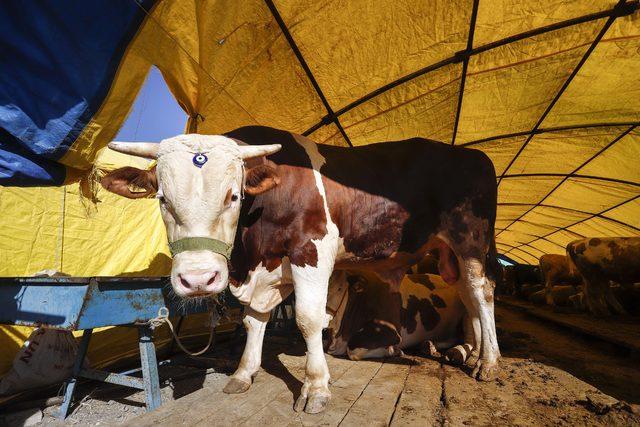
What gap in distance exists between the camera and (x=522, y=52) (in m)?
3.80

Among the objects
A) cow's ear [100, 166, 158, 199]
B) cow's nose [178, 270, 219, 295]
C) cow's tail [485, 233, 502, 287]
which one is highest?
cow's ear [100, 166, 158, 199]

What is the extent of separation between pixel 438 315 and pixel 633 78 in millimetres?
3859

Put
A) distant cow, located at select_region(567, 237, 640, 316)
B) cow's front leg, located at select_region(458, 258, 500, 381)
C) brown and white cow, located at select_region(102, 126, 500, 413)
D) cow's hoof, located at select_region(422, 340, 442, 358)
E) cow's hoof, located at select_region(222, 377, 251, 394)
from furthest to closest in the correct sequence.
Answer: distant cow, located at select_region(567, 237, 640, 316) < cow's hoof, located at select_region(422, 340, 442, 358) < cow's front leg, located at select_region(458, 258, 500, 381) < cow's hoof, located at select_region(222, 377, 251, 394) < brown and white cow, located at select_region(102, 126, 500, 413)

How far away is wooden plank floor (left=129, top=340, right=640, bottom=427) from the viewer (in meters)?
2.15

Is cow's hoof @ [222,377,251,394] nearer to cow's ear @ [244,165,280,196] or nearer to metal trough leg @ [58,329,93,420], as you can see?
metal trough leg @ [58,329,93,420]

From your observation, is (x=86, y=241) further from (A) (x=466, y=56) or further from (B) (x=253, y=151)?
(A) (x=466, y=56)

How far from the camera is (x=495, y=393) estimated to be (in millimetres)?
2732

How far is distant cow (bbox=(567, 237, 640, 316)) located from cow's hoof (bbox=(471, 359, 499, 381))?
6435 mm

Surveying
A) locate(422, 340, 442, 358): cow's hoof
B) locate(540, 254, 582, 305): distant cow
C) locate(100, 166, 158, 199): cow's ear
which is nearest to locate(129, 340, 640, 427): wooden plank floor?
locate(422, 340, 442, 358): cow's hoof

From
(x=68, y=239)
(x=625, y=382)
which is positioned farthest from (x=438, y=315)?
(x=68, y=239)

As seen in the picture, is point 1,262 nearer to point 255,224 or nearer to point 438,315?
point 255,224

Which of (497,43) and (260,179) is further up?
(497,43)

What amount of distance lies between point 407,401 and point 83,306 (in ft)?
7.75

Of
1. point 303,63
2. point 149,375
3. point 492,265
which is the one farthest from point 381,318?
point 303,63
